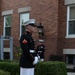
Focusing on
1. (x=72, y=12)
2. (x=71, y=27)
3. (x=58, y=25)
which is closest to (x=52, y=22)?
(x=58, y=25)

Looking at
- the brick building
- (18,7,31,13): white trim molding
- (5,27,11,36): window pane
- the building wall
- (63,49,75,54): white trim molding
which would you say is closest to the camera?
(63,49,75,54): white trim molding

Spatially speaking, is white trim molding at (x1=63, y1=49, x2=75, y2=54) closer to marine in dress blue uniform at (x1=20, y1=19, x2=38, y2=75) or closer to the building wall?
the building wall

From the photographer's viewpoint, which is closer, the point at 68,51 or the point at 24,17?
the point at 68,51

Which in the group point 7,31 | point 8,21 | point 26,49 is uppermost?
point 8,21

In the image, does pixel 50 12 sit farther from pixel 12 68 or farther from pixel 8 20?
pixel 12 68

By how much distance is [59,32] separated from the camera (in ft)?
58.9

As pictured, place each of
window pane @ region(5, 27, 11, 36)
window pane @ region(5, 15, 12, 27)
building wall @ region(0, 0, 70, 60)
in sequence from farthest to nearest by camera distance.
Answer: window pane @ region(5, 15, 12, 27)
window pane @ region(5, 27, 11, 36)
building wall @ region(0, 0, 70, 60)

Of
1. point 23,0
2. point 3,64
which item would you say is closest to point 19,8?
point 23,0

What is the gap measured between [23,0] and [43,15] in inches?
103

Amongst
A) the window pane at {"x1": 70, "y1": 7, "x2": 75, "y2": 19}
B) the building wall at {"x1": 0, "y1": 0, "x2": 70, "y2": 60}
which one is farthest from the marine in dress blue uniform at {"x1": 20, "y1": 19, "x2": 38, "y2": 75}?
the window pane at {"x1": 70, "y1": 7, "x2": 75, "y2": 19}

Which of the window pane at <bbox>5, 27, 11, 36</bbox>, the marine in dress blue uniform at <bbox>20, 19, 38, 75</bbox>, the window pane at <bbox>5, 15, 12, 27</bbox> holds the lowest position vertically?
the marine in dress blue uniform at <bbox>20, 19, 38, 75</bbox>

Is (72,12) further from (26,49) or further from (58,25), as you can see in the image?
(26,49)

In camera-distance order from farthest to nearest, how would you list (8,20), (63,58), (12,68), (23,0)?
1. (8,20)
2. (23,0)
3. (63,58)
4. (12,68)

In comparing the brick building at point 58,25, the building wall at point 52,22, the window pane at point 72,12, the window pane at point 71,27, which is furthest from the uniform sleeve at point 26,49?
the window pane at point 72,12
